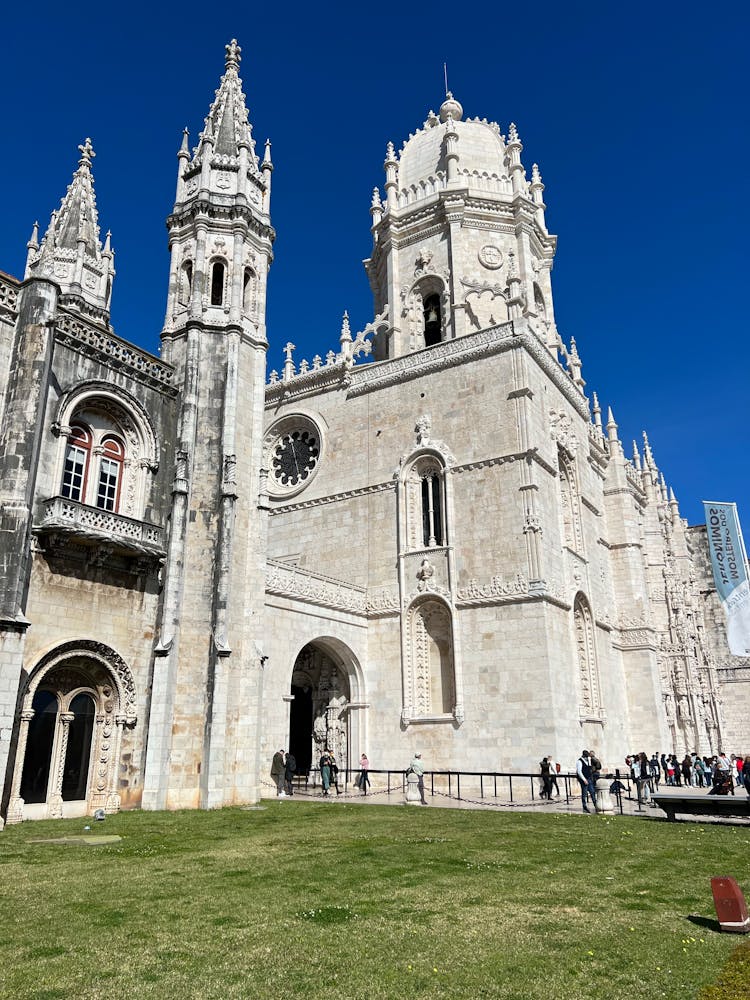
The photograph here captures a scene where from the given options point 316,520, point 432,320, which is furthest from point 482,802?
point 432,320

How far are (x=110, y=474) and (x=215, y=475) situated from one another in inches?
108

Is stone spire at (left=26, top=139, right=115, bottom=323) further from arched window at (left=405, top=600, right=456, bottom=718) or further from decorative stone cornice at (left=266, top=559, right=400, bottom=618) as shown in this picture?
arched window at (left=405, top=600, right=456, bottom=718)

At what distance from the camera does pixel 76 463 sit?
18.0m

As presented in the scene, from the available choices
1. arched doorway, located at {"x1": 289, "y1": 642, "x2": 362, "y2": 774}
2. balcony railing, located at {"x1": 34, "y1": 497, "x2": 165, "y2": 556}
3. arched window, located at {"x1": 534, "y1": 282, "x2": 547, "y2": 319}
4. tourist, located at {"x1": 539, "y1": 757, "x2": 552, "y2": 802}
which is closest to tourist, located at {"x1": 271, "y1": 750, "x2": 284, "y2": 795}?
arched doorway, located at {"x1": 289, "y1": 642, "x2": 362, "y2": 774}

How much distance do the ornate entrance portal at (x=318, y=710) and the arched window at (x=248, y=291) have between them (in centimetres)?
1224

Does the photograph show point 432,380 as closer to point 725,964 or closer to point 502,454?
point 502,454

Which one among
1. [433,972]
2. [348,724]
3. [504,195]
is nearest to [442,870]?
[433,972]

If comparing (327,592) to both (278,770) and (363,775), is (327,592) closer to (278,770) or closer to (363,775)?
(363,775)

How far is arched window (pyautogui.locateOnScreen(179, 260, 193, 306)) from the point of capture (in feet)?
73.7

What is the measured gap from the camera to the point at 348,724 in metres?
27.3

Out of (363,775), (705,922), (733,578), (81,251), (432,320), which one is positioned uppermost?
(432,320)

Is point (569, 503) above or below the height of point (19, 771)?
above

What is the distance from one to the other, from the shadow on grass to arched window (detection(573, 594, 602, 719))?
20.4 metres

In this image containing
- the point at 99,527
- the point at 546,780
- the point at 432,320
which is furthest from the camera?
the point at 432,320
